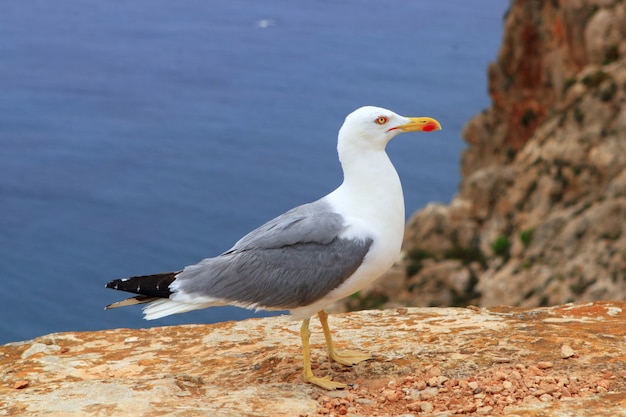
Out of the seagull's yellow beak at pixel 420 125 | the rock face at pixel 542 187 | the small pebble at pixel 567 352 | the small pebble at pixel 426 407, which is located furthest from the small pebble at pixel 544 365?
the rock face at pixel 542 187

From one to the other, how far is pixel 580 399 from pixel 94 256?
86.9 meters

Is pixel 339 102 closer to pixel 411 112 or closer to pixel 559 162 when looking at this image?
pixel 411 112

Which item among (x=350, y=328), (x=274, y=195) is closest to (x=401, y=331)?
(x=350, y=328)

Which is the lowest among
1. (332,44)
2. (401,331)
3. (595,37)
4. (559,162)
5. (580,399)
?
(580,399)

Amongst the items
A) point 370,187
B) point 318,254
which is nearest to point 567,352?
point 370,187

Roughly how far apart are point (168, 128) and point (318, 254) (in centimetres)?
11725

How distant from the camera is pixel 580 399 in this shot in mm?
7480

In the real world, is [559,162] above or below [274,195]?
below

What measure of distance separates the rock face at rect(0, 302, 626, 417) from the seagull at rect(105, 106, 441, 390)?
2.29ft

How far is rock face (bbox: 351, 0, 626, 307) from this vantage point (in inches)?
1162

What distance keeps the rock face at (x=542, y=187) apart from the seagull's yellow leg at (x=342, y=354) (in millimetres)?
17380

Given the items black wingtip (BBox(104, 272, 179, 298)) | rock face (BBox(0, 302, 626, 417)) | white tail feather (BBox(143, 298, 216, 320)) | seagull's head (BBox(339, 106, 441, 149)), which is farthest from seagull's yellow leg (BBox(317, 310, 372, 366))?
seagull's head (BBox(339, 106, 441, 149))

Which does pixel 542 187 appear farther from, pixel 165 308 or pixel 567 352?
pixel 165 308

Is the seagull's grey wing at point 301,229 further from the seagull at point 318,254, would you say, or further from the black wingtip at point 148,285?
the black wingtip at point 148,285
